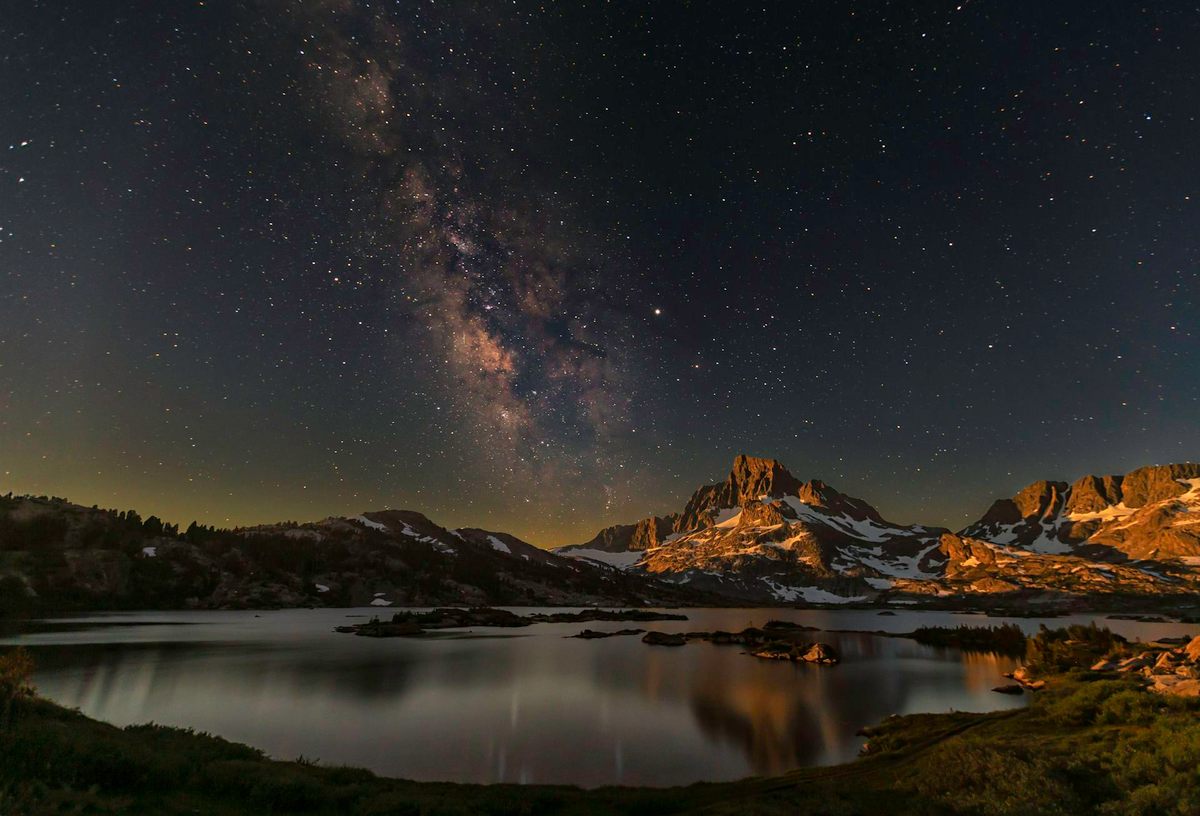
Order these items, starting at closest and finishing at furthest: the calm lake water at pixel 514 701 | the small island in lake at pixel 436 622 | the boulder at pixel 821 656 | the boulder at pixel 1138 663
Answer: the calm lake water at pixel 514 701 < the boulder at pixel 1138 663 < the boulder at pixel 821 656 < the small island in lake at pixel 436 622

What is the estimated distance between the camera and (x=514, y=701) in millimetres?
50000

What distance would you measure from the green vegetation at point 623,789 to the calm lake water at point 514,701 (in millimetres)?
6695

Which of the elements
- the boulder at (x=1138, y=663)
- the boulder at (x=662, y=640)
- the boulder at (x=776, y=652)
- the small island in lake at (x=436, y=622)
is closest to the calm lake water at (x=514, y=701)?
the boulder at (x=776, y=652)

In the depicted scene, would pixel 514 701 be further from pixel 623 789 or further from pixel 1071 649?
pixel 1071 649

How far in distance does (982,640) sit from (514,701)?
340 ft

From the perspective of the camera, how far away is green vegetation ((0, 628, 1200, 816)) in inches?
659

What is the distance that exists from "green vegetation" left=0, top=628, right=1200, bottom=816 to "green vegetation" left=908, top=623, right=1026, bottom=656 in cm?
9195

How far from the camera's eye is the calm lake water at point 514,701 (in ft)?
106

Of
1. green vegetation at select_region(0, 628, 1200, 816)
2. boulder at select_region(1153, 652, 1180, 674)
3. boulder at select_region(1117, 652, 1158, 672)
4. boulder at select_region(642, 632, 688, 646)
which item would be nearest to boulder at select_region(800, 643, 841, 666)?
boulder at select_region(642, 632, 688, 646)

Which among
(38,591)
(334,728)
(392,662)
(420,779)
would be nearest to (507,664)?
(392,662)

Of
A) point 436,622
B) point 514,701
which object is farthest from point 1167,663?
point 436,622

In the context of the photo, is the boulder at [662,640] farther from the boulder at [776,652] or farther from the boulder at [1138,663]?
the boulder at [1138,663]

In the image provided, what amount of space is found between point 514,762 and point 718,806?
15572 mm

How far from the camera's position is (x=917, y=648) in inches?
4291
